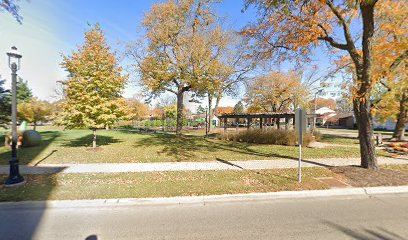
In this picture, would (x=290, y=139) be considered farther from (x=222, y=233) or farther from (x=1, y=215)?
(x=1, y=215)

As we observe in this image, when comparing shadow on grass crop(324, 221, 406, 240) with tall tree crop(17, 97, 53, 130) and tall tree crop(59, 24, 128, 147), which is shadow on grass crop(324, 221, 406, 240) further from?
tall tree crop(17, 97, 53, 130)

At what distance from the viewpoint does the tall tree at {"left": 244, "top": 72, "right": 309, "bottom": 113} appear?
89.7ft

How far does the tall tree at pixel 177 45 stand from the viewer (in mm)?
16766

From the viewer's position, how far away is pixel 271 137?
50.0 ft

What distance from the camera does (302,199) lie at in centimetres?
512

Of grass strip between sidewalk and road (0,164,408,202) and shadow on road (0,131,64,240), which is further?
grass strip between sidewalk and road (0,164,408,202)

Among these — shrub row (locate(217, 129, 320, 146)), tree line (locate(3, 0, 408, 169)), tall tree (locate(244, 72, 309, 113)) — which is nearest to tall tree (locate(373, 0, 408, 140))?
tree line (locate(3, 0, 408, 169))

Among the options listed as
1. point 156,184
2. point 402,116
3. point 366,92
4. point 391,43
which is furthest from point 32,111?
point 402,116

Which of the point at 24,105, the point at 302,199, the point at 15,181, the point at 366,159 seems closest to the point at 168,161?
the point at 15,181

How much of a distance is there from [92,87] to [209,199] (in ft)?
32.1

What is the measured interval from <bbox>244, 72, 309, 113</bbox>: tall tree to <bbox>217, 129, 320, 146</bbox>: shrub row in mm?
11048

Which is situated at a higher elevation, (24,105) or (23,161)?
(24,105)

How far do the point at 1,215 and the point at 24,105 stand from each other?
26.8 m

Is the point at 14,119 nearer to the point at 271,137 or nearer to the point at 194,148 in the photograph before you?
the point at 194,148
